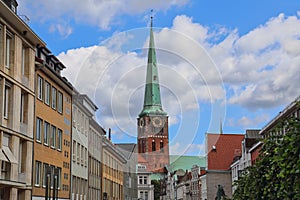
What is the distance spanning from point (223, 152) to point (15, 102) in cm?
6744

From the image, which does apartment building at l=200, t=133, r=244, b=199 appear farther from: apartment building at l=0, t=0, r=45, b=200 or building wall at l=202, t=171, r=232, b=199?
apartment building at l=0, t=0, r=45, b=200

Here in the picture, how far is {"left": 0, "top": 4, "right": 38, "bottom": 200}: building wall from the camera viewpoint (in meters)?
35.2

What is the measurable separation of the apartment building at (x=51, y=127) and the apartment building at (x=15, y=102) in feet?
5.38

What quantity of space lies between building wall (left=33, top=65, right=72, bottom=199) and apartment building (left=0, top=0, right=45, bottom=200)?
1883 millimetres

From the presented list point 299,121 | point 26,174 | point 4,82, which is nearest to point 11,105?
point 4,82

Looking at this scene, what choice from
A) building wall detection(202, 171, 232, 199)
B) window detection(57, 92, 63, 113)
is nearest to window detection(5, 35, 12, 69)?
window detection(57, 92, 63, 113)

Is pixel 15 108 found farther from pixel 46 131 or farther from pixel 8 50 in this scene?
pixel 46 131

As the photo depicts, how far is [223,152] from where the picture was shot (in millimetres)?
100312

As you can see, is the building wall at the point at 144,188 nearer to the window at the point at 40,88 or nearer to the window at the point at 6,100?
the window at the point at 40,88

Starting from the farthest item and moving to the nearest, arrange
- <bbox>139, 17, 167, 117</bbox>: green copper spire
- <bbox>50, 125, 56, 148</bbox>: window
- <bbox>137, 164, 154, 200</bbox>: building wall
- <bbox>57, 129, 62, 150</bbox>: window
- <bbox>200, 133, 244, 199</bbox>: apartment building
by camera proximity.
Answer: <bbox>137, 164, 154, 200</bbox>: building wall < <bbox>200, 133, 244, 199</bbox>: apartment building < <bbox>57, 129, 62, 150</bbox>: window < <bbox>50, 125, 56, 148</bbox>: window < <bbox>139, 17, 167, 117</bbox>: green copper spire

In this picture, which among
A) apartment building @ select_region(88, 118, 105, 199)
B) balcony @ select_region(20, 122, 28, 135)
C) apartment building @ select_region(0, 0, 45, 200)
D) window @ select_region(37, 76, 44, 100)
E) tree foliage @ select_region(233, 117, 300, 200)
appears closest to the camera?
tree foliage @ select_region(233, 117, 300, 200)

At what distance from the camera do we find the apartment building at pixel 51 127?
42.5 meters

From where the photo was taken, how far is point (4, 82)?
35312 mm

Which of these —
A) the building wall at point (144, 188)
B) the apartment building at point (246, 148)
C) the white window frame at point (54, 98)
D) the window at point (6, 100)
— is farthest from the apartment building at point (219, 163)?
the window at point (6, 100)
